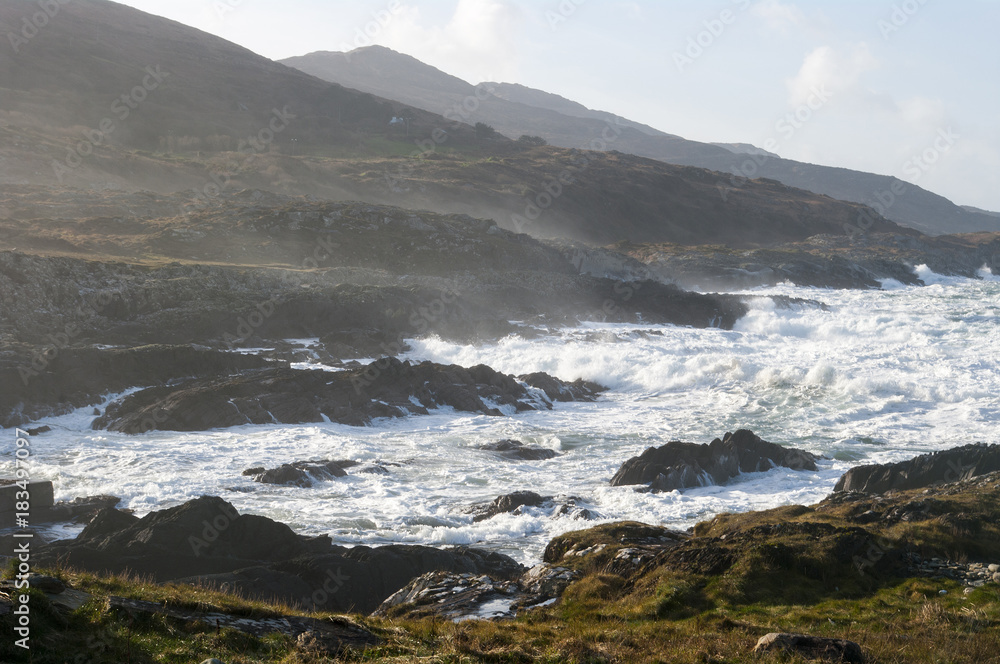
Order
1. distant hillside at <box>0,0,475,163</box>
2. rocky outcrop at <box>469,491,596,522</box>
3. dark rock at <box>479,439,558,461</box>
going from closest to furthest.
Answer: rocky outcrop at <box>469,491,596,522</box> < dark rock at <box>479,439,558,461</box> < distant hillside at <box>0,0,475,163</box>

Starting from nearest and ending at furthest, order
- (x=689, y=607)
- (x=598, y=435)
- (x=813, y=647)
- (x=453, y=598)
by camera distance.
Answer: (x=813, y=647) < (x=689, y=607) < (x=453, y=598) < (x=598, y=435)

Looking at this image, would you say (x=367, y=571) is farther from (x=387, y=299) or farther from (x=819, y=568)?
(x=387, y=299)

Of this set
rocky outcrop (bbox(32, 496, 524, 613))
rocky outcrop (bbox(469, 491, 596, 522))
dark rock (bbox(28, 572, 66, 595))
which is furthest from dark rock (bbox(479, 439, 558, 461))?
dark rock (bbox(28, 572, 66, 595))

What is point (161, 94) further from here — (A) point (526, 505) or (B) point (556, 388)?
(A) point (526, 505)

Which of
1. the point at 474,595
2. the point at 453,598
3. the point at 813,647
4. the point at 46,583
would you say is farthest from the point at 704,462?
the point at 46,583

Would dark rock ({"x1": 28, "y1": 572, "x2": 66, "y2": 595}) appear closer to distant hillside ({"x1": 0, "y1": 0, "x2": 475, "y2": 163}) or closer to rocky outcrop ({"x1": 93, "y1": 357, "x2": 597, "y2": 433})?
rocky outcrop ({"x1": 93, "y1": 357, "x2": 597, "y2": 433})

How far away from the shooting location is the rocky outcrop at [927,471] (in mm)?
19141

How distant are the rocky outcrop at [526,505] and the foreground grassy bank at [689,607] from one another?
359 cm

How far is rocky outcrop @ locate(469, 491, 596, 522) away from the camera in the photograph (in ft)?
62.0

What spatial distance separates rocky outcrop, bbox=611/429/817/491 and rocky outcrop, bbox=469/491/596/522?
106 inches

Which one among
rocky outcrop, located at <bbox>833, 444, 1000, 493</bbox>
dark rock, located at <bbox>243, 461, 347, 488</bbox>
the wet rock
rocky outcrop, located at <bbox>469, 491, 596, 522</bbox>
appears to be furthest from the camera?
dark rock, located at <bbox>243, 461, 347, 488</bbox>

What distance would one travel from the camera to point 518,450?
2594 cm

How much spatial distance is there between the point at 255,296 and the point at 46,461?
20.7m

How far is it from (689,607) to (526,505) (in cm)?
896
